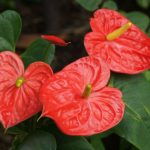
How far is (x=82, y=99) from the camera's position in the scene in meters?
0.87

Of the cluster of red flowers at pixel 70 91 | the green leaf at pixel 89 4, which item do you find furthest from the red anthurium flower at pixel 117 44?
the green leaf at pixel 89 4

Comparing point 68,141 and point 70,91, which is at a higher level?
point 70,91

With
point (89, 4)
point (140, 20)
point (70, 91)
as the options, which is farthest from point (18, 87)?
point (140, 20)

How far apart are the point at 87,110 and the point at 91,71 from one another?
0.37 ft

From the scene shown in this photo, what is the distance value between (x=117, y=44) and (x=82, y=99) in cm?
26

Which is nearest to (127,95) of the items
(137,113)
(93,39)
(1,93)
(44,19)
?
(137,113)

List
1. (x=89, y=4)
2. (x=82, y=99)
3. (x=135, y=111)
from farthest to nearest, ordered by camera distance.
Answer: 1. (x=89, y=4)
2. (x=135, y=111)
3. (x=82, y=99)

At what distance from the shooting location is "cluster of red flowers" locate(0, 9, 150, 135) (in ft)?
2.70

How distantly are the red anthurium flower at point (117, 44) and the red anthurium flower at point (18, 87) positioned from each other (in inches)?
6.3

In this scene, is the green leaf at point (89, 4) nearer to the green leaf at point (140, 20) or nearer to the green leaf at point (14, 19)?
the green leaf at point (140, 20)

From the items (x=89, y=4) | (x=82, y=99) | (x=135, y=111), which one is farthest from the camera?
(x=89, y=4)

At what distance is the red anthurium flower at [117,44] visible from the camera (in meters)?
1.02

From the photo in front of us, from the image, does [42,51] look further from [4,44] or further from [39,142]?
[39,142]

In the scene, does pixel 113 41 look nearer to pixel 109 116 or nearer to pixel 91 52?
pixel 91 52
